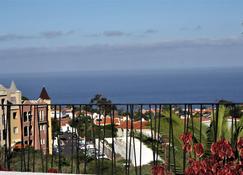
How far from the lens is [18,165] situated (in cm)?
781

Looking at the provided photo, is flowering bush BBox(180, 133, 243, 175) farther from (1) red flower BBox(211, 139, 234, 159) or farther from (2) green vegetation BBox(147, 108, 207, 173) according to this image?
(2) green vegetation BBox(147, 108, 207, 173)

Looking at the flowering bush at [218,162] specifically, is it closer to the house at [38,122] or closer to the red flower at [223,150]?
the red flower at [223,150]

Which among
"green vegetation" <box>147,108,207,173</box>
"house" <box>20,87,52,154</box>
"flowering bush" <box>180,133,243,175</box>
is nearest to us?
"flowering bush" <box>180,133,243,175</box>

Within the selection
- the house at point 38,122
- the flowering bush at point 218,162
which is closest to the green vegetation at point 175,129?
the flowering bush at point 218,162

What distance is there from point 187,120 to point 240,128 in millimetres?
674

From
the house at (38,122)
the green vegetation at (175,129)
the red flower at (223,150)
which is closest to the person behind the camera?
the red flower at (223,150)

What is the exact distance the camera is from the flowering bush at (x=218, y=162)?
177 inches

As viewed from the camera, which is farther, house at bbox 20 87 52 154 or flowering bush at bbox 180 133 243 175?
house at bbox 20 87 52 154

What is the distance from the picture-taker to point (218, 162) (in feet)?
15.4

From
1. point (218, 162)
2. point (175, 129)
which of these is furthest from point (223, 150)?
point (175, 129)

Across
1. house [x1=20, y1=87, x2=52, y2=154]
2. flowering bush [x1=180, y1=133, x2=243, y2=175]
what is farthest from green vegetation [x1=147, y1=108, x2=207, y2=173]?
house [x1=20, y1=87, x2=52, y2=154]

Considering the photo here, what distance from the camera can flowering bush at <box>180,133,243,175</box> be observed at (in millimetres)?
4508

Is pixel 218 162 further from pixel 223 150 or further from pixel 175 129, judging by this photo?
pixel 175 129

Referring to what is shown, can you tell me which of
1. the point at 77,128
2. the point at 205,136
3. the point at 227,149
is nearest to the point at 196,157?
the point at 227,149
